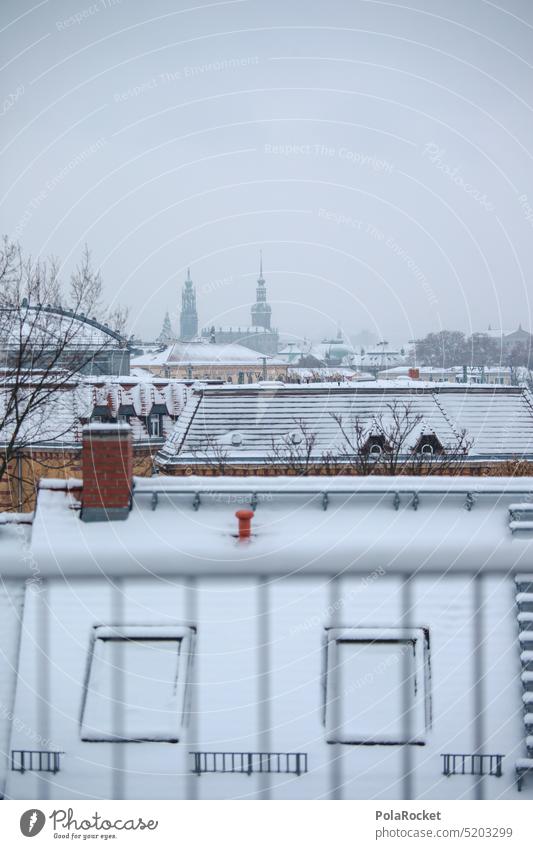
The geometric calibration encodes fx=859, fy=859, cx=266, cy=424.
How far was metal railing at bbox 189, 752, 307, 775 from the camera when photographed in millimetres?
1619

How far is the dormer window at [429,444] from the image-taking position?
9840mm

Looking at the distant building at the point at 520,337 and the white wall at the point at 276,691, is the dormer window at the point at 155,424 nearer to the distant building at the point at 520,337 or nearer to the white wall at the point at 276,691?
the distant building at the point at 520,337

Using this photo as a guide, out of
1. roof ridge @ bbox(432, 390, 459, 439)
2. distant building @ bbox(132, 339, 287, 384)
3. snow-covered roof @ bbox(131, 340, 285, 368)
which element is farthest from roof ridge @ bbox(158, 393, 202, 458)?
snow-covered roof @ bbox(131, 340, 285, 368)

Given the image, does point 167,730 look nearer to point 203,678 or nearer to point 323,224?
point 203,678

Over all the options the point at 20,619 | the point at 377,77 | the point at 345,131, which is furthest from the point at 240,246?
the point at 20,619

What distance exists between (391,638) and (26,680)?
0.71m

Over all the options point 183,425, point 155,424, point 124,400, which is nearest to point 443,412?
point 183,425

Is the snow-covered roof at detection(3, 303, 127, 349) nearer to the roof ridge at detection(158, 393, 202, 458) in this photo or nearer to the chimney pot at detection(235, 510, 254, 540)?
the chimney pot at detection(235, 510, 254, 540)

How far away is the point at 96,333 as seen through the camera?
240 inches

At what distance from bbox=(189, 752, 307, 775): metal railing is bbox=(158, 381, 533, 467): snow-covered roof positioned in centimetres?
858

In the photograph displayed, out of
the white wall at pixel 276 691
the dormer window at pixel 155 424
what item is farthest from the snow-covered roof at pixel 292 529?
the dormer window at pixel 155 424

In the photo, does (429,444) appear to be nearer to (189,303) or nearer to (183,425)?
(183,425)

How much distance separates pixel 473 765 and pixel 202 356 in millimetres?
29400

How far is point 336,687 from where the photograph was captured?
1.64 metres
